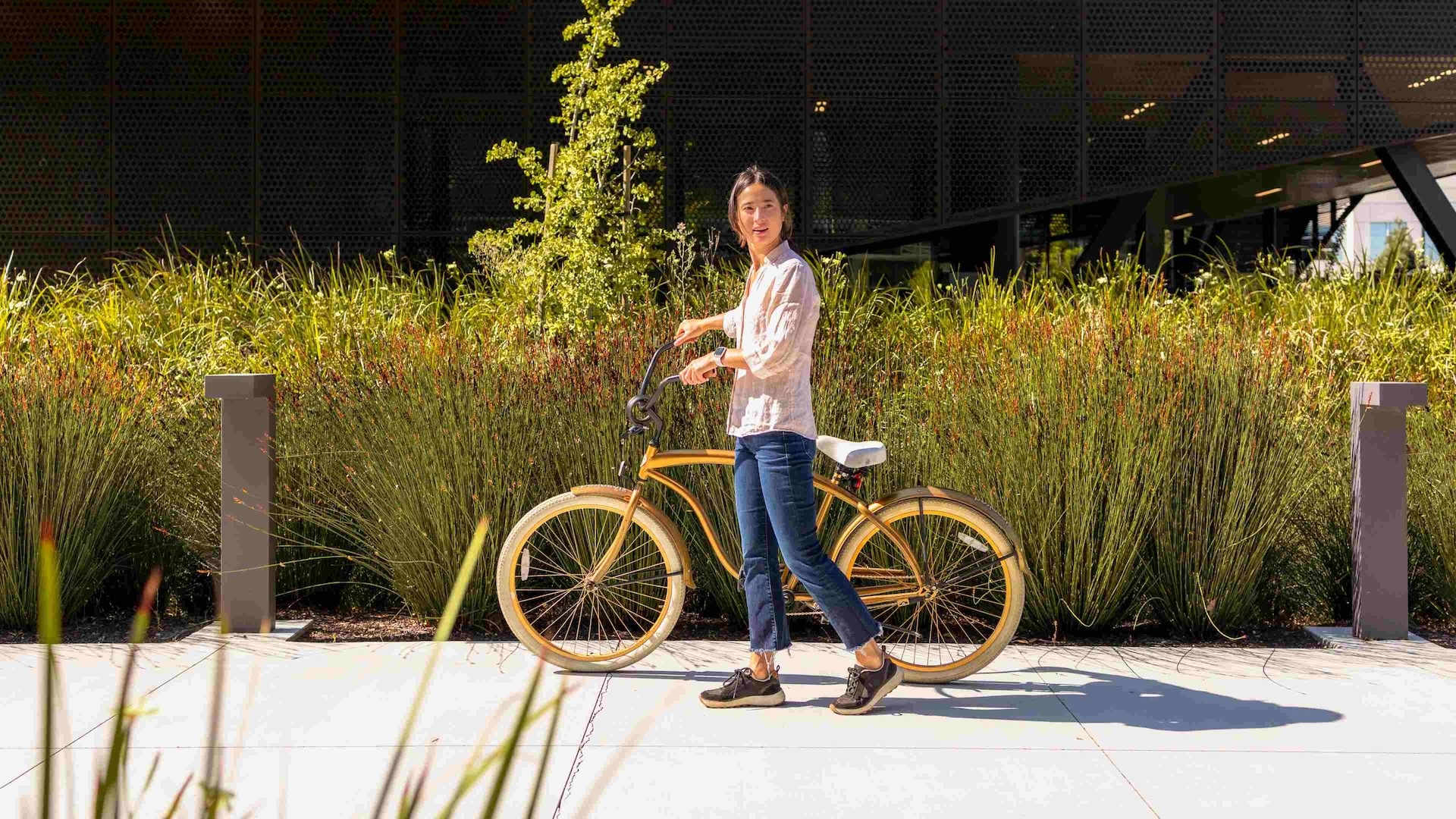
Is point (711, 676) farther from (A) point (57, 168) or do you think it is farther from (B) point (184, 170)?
(A) point (57, 168)

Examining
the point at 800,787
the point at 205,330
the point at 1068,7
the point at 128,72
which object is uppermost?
the point at 1068,7

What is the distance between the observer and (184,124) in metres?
13.6

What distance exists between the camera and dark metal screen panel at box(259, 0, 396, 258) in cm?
1349

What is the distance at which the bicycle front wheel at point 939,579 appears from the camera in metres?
4.91

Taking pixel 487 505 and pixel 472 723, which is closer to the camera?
pixel 472 723

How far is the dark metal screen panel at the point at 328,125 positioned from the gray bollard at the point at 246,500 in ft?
26.7

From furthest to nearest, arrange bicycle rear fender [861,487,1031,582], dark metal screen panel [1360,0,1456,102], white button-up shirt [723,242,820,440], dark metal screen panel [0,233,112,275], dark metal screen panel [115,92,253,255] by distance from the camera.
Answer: dark metal screen panel [1360,0,1456,102] → dark metal screen panel [115,92,253,255] → dark metal screen panel [0,233,112,275] → bicycle rear fender [861,487,1031,582] → white button-up shirt [723,242,820,440]

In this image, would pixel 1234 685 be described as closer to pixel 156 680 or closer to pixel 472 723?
pixel 472 723

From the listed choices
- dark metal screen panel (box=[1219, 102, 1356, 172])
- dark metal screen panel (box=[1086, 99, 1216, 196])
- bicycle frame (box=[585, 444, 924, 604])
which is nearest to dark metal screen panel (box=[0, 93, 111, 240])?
dark metal screen panel (box=[1086, 99, 1216, 196])

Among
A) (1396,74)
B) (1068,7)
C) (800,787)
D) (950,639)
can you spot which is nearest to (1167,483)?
(950,639)

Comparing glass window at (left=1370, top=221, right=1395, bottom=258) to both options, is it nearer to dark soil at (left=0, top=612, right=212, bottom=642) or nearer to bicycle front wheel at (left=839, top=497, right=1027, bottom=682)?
bicycle front wheel at (left=839, top=497, right=1027, bottom=682)

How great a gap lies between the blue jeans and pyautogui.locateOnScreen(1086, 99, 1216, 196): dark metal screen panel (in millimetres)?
10532

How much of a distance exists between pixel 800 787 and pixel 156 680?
2.71 meters

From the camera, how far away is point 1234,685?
4.99 meters
